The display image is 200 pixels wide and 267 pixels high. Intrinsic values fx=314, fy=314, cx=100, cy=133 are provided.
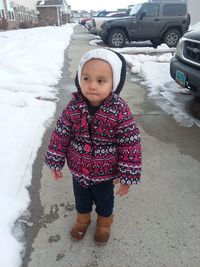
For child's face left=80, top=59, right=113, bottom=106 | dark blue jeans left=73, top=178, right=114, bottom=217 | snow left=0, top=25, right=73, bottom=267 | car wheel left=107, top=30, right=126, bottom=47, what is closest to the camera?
child's face left=80, top=59, right=113, bottom=106

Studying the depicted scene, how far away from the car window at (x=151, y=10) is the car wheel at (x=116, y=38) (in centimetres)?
128

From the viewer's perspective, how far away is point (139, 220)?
8.05 ft

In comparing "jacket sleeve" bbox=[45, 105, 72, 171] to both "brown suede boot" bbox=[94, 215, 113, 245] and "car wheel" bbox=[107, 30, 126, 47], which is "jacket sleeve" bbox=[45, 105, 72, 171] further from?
"car wheel" bbox=[107, 30, 126, 47]

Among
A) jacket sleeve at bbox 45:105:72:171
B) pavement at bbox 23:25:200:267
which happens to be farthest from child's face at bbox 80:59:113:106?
pavement at bbox 23:25:200:267

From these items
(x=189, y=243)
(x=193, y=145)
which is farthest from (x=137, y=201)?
(x=193, y=145)

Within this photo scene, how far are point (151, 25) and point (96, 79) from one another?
12.6m

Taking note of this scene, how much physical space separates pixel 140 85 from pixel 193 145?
319cm

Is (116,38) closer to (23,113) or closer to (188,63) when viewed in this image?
(188,63)

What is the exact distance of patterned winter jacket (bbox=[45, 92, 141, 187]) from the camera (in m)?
1.86

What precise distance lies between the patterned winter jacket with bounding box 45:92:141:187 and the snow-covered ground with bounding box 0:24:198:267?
714mm

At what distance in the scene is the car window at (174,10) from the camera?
533 inches

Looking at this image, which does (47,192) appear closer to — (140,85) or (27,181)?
(27,181)

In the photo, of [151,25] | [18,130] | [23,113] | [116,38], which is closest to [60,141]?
[18,130]

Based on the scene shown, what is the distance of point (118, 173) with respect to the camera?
1.99 meters
